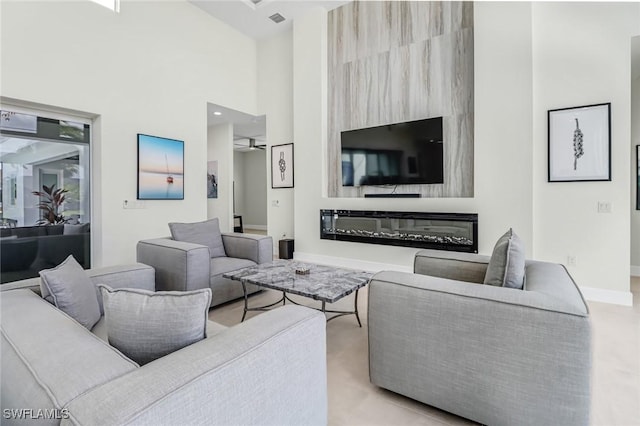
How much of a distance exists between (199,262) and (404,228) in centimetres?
269

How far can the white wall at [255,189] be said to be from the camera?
1045cm

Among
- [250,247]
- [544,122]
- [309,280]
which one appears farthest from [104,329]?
[544,122]

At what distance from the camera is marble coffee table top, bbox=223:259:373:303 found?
2.13 m

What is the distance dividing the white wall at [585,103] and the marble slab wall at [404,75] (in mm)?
741

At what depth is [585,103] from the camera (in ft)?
10.6

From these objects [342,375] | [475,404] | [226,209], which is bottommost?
[342,375]

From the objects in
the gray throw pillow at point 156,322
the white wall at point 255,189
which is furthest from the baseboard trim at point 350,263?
the white wall at point 255,189

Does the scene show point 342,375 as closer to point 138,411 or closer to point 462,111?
point 138,411

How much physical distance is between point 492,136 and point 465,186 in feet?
2.21

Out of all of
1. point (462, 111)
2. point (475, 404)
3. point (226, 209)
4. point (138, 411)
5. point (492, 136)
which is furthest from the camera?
point (226, 209)

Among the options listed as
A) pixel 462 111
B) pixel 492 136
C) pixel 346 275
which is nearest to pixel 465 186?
pixel 492 136

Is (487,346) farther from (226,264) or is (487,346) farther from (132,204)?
(132,204)

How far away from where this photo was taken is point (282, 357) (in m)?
0.96

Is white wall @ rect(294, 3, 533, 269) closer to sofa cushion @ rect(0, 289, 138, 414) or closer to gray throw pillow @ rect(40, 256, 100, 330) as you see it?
gray throw pillow @ rect(40, 256, 100, 330)
